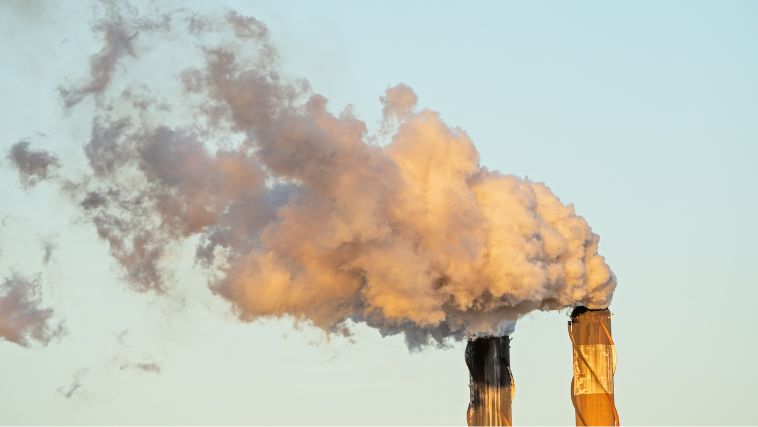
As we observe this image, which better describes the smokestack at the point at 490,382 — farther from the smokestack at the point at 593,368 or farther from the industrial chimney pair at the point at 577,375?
the smokestack at the point at 593,368

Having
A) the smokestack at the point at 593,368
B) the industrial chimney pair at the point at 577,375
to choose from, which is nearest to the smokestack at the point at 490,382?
the industrial chimney pair at the point at 577,375

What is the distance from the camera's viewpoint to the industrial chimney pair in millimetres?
84062

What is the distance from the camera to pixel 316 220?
71812 mm

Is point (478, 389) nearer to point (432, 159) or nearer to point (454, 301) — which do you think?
point (454, 301)

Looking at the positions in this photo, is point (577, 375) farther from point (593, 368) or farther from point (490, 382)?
point (490, 382)

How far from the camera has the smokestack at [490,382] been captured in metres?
84.7

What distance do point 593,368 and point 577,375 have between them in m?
0.99

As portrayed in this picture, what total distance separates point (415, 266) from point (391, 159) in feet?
17.8

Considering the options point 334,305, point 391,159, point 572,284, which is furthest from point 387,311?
point 572,284

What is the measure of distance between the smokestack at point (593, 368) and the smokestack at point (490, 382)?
355 cm

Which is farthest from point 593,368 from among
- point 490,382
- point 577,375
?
point 490,382

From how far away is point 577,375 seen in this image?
8475 cm

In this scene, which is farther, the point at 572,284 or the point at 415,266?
the point at 572,284

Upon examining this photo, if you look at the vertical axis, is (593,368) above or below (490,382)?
above
